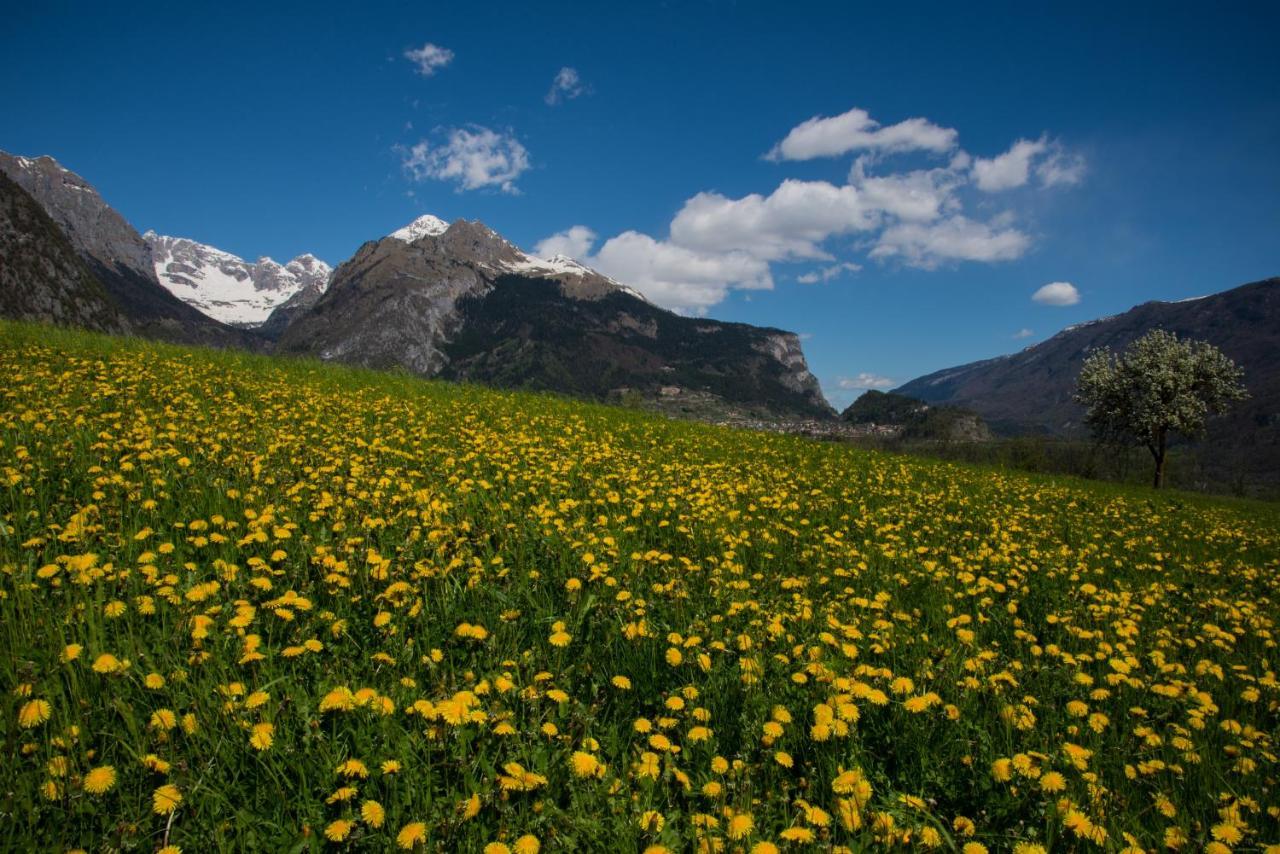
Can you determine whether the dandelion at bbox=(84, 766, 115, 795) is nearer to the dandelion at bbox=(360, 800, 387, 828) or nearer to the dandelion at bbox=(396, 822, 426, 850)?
the dandelion at bbox=(360, 800, 387, 828)

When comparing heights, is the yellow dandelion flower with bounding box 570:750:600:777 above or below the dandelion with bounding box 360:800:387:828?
above

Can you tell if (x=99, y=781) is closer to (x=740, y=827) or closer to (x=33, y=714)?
(x=33, y=714)

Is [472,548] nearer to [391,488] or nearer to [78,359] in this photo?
[391,488]

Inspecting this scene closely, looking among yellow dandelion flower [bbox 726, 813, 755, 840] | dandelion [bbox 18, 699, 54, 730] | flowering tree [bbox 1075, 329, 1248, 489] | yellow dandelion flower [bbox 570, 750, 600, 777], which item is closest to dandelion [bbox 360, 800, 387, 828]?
yellow dandelion flower [bbox 570, 750, 600, 777]

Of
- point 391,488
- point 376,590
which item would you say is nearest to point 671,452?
point 391,488

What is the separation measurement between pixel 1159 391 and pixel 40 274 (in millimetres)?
210023

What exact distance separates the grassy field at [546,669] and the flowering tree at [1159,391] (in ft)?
101

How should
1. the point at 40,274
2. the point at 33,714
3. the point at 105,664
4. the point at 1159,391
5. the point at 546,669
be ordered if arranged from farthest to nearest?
the point at 40,274 < the point at 1159,391 < the point at 546,669 < the point at 105,664 < the point at 33,714

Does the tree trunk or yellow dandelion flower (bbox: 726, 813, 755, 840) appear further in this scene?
the tree trunk

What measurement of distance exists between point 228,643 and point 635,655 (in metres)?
2.41

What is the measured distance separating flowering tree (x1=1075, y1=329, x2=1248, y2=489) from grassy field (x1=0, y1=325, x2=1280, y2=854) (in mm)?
30844

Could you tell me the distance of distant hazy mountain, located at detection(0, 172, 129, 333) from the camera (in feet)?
443

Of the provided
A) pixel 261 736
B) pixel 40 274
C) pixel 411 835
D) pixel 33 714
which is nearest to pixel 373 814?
pixel 411 835

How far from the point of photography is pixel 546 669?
3.69 metres
